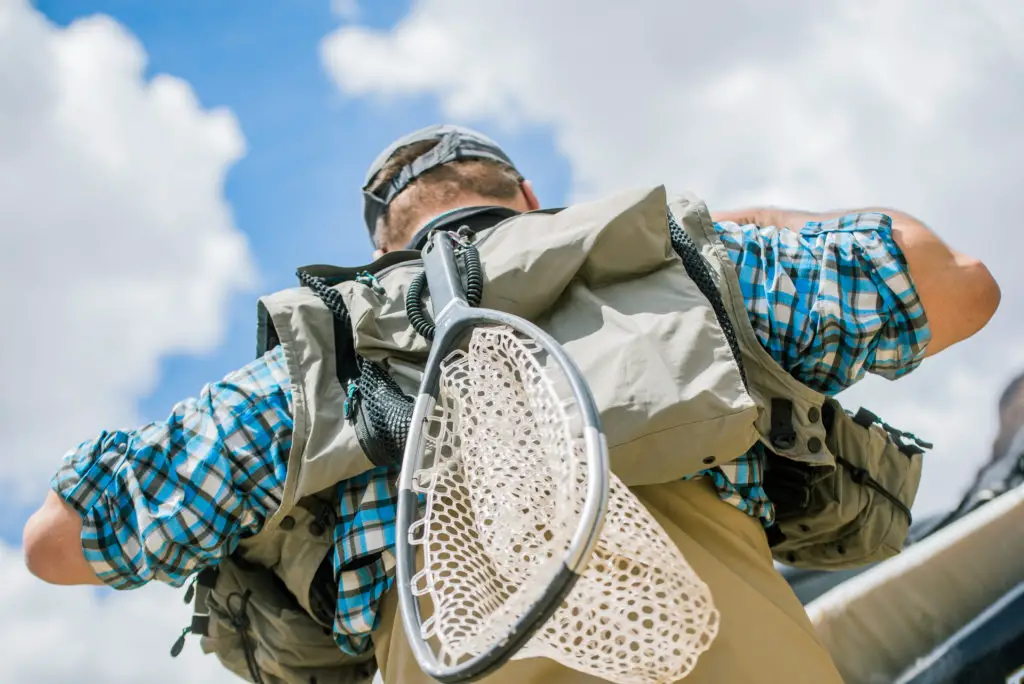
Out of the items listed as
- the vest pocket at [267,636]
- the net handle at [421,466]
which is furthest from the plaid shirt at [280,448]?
the net handle at [421,466]

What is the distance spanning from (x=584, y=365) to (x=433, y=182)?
0.99 meters

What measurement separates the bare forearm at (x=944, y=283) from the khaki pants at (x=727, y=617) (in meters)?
0.54

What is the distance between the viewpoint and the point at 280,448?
72.9 inches

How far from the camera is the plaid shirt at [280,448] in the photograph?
184cm

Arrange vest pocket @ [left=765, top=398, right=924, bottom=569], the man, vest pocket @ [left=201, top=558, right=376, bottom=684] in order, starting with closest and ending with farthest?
the man → vest pocket @ [left=201, top=558, right=376, bottom=684] → vest pocket @ [left=765, top=398, right=924, bottom=569]

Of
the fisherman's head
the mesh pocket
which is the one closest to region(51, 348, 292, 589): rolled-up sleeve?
the mesh pocket

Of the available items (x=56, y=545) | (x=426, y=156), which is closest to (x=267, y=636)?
(x=56, y=545)

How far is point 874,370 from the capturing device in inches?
77.5

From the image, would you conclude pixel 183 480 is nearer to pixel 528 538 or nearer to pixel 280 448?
pixel 280 448

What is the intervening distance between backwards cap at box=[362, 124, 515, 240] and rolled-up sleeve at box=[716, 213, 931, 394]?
2.68 feet

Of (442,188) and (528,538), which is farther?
(442,188)

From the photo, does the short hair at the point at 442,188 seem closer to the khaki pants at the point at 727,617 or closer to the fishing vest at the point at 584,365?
the fishing vest at the point at 584,365

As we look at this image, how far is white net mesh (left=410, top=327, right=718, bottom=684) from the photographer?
132cm

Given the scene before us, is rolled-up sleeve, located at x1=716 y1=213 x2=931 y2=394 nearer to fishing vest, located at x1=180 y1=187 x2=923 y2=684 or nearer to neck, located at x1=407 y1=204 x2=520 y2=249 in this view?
fishing vest, located at x1=180 y1=187 x2=923 y2=684
